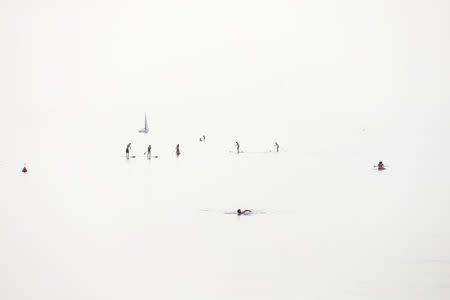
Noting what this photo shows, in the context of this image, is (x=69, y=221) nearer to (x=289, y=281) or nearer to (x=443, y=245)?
(x=289, y=281)

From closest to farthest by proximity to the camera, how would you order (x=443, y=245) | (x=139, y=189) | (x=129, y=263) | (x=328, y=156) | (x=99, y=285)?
(x=99, y=285)
(x=129, y=263)
(x=443, y=245)
(x=139, y=189)
(x=328, y=156)

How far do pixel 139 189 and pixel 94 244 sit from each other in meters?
17.1

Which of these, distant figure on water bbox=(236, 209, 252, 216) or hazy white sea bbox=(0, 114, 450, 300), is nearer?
hazy white sea bbox=(0, 114, 450, 300)

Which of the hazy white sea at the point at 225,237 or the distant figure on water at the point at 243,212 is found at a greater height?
the distant figure on water at the point at 243,212

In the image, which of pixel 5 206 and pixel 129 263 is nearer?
pixel 129 263

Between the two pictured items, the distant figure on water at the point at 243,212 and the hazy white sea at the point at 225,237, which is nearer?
the hazy white sea at the point at 225,237

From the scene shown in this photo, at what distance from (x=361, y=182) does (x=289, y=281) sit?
88.1 feet

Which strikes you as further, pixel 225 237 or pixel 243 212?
pixel 243 212

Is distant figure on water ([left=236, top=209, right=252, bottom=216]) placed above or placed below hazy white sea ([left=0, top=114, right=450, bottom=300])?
above

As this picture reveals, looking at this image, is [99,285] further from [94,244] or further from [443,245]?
[443,245]

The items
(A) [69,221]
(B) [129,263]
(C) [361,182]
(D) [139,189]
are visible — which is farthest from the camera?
(C) [361,182]

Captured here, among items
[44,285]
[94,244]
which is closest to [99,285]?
[44,285]

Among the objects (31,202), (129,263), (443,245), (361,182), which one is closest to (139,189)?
(31,202)

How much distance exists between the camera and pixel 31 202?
3753cm
